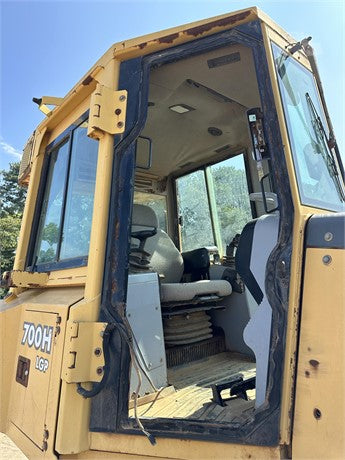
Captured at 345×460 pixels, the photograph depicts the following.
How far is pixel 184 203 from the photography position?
12.0 ft

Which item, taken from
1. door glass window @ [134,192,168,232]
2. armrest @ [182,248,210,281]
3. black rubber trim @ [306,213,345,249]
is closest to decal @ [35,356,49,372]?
black rubber trim @ [306,213,345,249]

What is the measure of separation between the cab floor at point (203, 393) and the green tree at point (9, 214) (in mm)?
12680

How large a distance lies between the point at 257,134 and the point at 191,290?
125cm

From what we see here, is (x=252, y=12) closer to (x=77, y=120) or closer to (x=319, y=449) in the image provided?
(x=77, y=120)

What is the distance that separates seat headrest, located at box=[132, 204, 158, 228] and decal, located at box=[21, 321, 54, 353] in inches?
55.8

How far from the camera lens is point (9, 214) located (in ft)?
59.9

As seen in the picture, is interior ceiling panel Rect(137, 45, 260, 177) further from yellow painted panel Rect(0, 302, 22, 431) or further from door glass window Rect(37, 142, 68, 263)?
yellow painted panel Rect(0, 302, 22, 431)

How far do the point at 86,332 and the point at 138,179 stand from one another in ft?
8.08

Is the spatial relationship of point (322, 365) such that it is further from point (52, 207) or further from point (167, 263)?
point (167, 263)

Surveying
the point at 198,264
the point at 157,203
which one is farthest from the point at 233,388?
the point at 157,203

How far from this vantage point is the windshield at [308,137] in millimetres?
1354

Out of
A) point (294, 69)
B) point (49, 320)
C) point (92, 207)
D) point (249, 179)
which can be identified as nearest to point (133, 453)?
point (49, 320)

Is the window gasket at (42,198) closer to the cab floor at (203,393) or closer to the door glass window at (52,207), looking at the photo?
the door glass window at (52,207)

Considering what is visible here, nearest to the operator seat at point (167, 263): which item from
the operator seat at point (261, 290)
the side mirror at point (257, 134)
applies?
the operator seat at point (261, 290)
